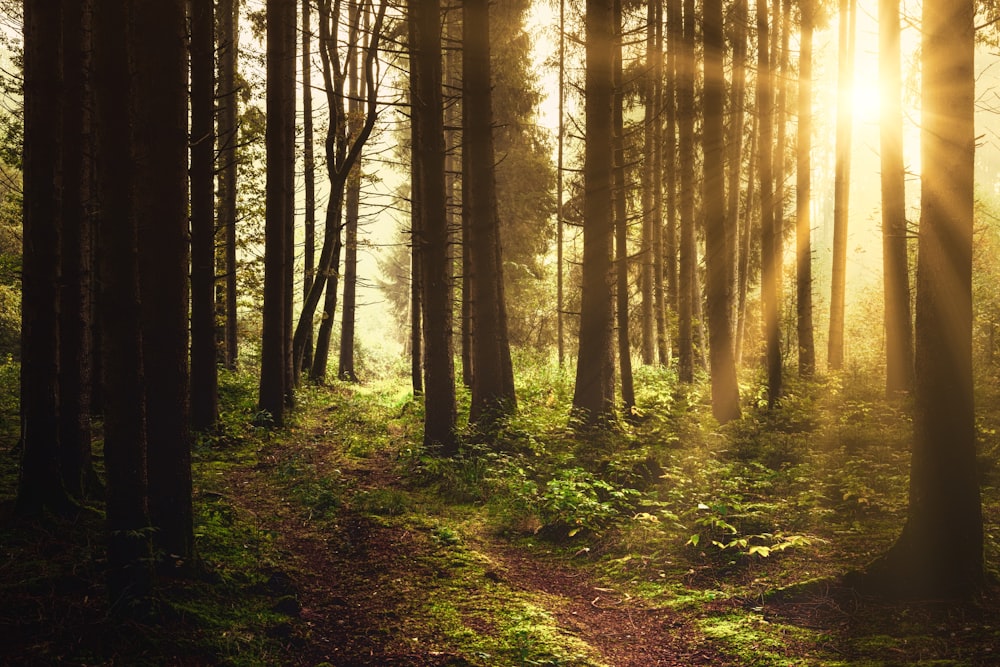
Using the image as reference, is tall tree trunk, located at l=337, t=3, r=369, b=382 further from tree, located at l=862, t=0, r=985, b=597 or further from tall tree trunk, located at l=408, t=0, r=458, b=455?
tree, located at l=862, t=0, r=985, b=597

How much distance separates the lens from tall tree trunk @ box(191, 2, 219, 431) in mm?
10273

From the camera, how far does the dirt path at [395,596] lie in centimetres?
454

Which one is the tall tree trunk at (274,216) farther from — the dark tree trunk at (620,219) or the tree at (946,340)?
the tree at (946,340)

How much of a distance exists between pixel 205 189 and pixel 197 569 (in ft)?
25.0

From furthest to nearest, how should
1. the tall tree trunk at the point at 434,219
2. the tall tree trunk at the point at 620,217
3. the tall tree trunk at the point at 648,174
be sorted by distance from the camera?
the tall tree trunk at the point at 648,174 → the tall tree trunk at the point at 620,217 → the tall tree trunk at the point at 434,219

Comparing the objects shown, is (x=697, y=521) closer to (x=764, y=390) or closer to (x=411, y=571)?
(x=411, y=571)

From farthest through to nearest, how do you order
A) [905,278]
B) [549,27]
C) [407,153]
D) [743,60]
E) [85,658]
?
[407,153] → [549,27] → [743,60] → [905,278] → [85,658]

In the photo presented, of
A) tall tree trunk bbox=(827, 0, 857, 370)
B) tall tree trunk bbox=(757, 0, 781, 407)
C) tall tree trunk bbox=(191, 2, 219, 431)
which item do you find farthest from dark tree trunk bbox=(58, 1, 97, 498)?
tall tree trunk bbox=(827, 0, 857, 370)

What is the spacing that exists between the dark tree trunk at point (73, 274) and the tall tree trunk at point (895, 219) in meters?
14.2

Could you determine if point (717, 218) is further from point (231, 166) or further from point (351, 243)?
point (231, 166)

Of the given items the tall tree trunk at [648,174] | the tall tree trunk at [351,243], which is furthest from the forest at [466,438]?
the tall tree trunk at [351,243]

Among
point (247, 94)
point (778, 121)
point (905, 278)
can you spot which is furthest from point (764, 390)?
point (247, 94)

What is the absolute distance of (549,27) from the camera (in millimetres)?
19703

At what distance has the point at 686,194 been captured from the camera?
1689 cm
